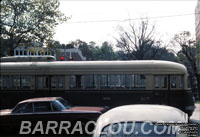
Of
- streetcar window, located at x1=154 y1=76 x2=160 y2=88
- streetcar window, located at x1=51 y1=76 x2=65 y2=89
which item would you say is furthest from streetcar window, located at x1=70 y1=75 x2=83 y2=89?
streetcar window, located at x1=154 y1=76 x2=160 y2=88

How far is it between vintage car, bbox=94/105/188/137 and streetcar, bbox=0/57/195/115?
943 cm

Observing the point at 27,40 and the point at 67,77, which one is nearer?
the point at 67,77

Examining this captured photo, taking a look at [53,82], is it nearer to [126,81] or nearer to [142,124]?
[126,81]

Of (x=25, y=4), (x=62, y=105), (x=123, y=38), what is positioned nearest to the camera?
(x=62, y=105)

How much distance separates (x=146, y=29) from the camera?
44.2m

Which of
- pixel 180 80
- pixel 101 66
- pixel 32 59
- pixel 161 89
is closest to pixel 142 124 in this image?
pixel 161 89

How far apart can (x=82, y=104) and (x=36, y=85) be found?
2613mm

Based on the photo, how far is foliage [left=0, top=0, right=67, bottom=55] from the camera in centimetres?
2591

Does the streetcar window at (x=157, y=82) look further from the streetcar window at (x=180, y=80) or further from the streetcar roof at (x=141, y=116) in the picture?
the streetcar roof at (x=141, y=116)

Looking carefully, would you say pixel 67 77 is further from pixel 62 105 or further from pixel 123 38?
pixel 123 38

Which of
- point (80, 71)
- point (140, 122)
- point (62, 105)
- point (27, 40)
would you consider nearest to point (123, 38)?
point (27, 40)

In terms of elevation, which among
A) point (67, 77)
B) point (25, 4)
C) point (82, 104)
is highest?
point (25, 4)

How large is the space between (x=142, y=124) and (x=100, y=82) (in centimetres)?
1031

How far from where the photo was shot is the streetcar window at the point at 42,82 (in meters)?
15.6
